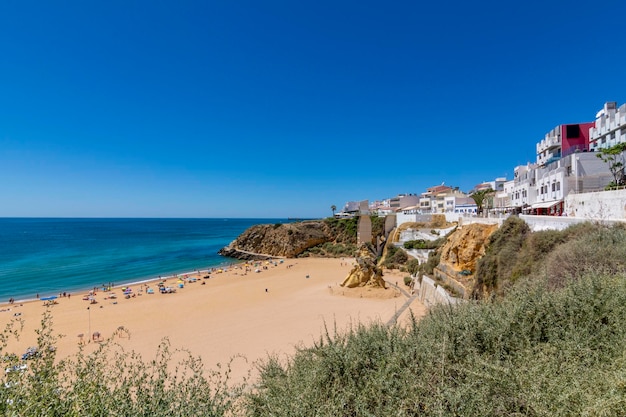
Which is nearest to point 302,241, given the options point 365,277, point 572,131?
point 365,277

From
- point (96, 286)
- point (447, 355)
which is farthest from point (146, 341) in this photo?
point (96, 286)

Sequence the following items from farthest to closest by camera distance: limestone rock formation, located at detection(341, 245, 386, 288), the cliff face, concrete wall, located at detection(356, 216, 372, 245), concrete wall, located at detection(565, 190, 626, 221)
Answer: the cliff face
concrete wall, located at detection(356, 216, 372, 245)
limestone rock formation, located at detection(341, 245, 386, 288)
concrete wall, located at detection(565, 190, 626, 221)

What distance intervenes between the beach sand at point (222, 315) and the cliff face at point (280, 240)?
21.3 metres

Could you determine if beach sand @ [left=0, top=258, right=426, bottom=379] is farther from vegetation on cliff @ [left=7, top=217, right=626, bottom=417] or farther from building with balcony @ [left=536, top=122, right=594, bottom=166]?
building with balcony @ [left=536, top=122, right=594, bottom=166]

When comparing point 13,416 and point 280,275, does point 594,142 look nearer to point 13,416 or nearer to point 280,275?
point 280,275

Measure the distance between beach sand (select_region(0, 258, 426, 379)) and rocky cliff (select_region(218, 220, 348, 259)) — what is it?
21.3 m

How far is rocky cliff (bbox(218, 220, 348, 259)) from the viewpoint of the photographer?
177ft

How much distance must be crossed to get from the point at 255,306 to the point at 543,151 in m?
33.1

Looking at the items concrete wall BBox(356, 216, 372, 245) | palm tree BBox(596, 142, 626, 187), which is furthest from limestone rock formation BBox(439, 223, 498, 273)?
concrete wall BBox(356, 216, 372, 245)

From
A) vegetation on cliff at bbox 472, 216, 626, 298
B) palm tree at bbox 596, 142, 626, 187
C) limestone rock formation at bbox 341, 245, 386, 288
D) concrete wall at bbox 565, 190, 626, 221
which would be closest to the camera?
vegetation on cliff at bbox 472, 216, 626, 298

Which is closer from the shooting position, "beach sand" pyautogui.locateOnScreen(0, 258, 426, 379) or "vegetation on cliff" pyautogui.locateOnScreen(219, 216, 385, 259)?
"beach sand" pyautogui.locateOnScreen(0, 258, 426, 379)

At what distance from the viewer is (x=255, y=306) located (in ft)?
73.2

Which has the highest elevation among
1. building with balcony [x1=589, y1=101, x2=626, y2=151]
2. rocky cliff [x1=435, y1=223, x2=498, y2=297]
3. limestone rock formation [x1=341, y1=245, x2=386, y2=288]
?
building with balcony [x1=589, y1=101, x2=626, y2=151]

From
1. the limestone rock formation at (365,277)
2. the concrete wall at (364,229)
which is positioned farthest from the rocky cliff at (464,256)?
→ the concrete wall at (364,229)
